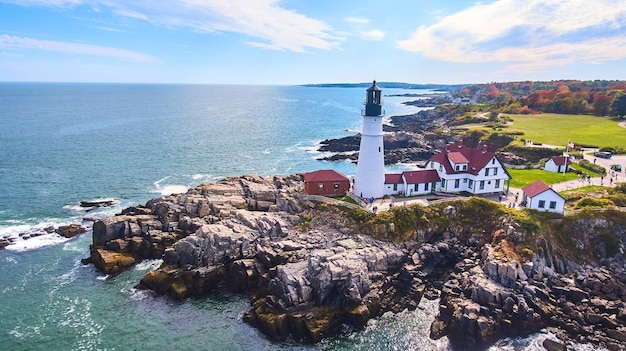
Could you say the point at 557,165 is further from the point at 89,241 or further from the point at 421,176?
the point at 89,241

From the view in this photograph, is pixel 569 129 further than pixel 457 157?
Yes

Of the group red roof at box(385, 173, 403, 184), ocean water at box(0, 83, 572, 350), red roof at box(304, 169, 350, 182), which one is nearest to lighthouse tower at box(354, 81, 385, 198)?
red roof at box(385, 173, 403, 184)

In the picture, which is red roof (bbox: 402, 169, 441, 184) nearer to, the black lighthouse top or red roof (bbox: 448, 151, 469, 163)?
red roof (bbox: 448, 151, 469, 163)

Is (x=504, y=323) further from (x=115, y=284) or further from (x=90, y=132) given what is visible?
(x=90, y=132)

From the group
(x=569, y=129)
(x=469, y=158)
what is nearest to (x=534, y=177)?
(x=469, y=158)

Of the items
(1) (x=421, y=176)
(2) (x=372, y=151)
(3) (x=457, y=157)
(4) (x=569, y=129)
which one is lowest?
(1) (x=421, y=176)

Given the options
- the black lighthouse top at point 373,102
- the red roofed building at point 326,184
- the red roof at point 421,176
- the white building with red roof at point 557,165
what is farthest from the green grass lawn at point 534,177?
the red roofed building at point 326,184

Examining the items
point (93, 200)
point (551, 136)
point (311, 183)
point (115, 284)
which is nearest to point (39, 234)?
point (93, 200)
